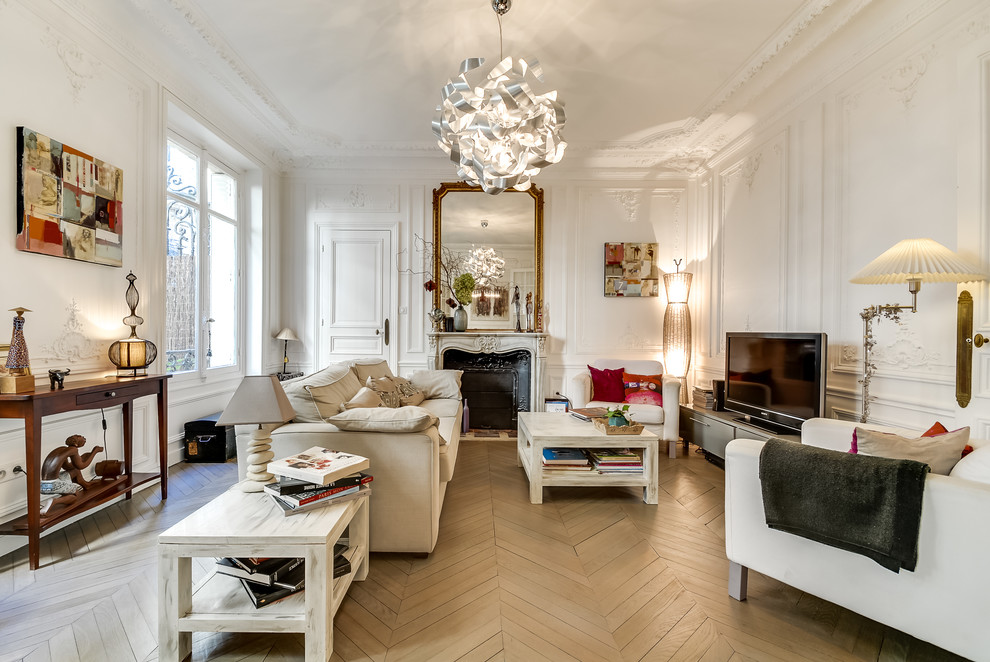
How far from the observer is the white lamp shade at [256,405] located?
5.85 feet

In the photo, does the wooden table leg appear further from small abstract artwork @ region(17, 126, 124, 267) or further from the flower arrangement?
the flower arrangement

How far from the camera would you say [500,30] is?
9.74 ft

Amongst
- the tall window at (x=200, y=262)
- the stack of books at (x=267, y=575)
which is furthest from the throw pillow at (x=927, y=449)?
the tall window at (x=200, y=262)

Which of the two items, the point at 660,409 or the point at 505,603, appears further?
the point at 660,409

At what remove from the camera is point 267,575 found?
1.56m

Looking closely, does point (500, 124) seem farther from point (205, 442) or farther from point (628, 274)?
point (628, 274)

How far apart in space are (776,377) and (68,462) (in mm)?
4393

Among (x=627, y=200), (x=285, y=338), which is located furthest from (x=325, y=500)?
(x=627, y=200)

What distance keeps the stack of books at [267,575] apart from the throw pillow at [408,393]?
6.28 ft

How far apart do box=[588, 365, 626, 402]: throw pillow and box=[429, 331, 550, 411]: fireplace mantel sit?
28.9 inches

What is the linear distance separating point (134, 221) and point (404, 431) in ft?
8.41

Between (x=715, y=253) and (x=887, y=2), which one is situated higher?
(x=887, y=2)

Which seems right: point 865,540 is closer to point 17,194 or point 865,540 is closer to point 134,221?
point 17,194

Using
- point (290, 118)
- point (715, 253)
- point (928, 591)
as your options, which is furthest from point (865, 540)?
point (290, 118)
